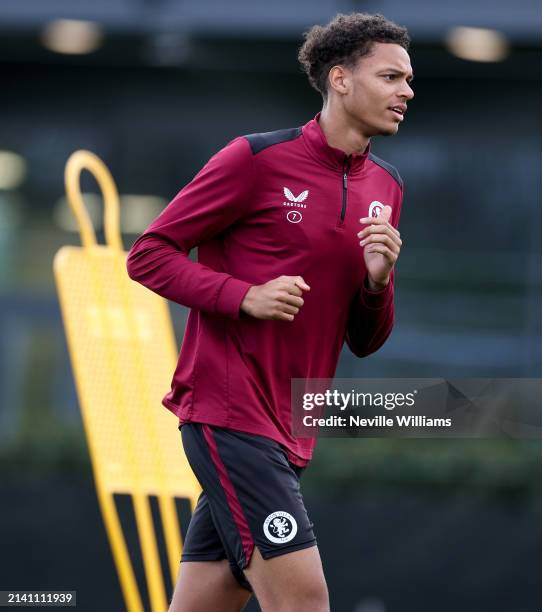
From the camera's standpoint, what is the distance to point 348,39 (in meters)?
3.20

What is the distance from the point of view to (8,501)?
7.77 meters

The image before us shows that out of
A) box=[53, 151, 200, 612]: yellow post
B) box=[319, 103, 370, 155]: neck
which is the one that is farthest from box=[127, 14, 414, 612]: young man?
box=[53, 151, 200, 612]: yellow post

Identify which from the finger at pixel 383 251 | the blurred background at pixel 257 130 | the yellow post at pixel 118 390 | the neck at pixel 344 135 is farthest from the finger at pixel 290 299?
the blurred background at pixel 257 130

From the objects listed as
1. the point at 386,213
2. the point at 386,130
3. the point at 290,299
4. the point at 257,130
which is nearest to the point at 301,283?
the point at 290,299

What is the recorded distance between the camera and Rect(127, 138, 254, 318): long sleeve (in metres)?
2.99

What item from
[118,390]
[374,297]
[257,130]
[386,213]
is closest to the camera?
[386,213]

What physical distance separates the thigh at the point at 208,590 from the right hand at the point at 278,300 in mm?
663

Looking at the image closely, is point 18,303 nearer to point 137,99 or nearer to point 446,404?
point 137,99

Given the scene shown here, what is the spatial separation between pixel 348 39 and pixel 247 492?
1149mm

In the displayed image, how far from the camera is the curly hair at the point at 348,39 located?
3.18 meters

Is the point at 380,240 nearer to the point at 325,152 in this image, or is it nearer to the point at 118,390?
the point at 325,152

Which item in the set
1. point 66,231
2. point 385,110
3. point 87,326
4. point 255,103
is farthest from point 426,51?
point 385,110

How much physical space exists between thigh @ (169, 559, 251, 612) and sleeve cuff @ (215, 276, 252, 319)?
646mm

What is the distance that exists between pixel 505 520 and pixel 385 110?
188 inches
